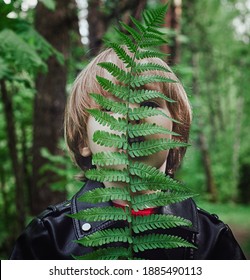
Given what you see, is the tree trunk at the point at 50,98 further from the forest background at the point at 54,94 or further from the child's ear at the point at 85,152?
the child's ear at the point at 85,152

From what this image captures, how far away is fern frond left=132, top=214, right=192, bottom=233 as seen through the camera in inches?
38.2

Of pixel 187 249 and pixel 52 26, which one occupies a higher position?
pixel 52 26

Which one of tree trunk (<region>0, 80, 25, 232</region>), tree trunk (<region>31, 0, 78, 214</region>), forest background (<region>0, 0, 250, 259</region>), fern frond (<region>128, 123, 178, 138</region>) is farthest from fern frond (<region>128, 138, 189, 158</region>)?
tree trunk (<region>31, 0, 78, 214</region>)

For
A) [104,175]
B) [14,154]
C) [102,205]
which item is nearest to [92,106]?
[102,205]

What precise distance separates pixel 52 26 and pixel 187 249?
380 centimetres

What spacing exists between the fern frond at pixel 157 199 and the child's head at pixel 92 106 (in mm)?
385

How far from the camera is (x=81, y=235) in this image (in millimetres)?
1225

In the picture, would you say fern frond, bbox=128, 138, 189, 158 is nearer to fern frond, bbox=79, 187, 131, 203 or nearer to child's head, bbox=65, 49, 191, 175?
fern frond, bbox=79, 187, 131, 203

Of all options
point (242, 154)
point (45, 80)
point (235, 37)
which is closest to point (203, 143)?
point (242, 154)

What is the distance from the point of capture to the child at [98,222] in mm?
1239

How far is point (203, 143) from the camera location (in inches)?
693

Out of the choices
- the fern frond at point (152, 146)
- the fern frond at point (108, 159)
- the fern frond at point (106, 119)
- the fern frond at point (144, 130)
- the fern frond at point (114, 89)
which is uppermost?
the fern frond at point (114, 89)

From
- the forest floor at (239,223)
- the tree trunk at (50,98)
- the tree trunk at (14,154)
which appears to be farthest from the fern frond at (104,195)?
the forest floor at (239,223)
